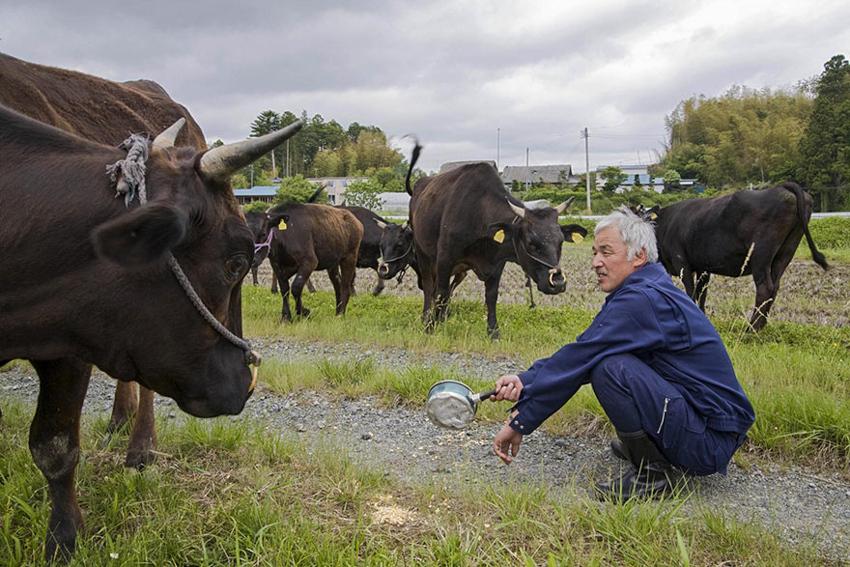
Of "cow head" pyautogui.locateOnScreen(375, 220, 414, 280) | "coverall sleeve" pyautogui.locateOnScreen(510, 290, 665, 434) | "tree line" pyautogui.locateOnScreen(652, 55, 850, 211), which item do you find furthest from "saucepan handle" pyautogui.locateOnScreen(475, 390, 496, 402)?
"tree line" pyautogui.locateOnScreen(652, 55, 850, 211)

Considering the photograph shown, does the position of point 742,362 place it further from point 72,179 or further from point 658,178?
point 658,178

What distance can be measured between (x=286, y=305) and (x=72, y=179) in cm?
736

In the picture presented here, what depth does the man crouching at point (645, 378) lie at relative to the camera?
294 cm

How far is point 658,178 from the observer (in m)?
69.5

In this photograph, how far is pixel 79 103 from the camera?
3422 millimetres

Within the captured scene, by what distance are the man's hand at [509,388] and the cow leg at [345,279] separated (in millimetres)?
7260

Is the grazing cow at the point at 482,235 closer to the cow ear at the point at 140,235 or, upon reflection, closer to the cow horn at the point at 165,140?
the cow horn at the point at 165,140

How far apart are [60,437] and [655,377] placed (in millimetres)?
2746

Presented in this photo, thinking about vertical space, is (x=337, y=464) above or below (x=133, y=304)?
below

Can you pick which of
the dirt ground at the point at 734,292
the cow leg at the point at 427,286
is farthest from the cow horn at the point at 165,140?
the dirt ground at the point at 734,292

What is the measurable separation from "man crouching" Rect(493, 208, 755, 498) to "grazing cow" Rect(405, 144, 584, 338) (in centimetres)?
430

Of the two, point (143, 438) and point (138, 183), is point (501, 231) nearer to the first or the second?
point (143, 438)

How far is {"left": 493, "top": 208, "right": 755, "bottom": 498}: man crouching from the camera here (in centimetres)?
294

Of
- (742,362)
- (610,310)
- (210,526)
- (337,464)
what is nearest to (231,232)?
(210,526)
